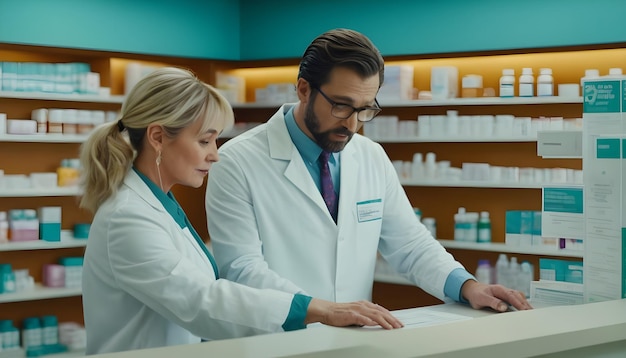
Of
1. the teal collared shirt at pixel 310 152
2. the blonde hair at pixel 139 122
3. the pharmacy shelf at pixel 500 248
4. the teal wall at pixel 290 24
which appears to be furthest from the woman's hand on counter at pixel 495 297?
the teal wall at pixel 290 24

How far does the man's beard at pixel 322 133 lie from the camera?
3.00 metres

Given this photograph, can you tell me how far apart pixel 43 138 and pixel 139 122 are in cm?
460

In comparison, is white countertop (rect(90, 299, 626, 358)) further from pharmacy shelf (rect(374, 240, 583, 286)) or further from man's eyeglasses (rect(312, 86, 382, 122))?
pharmacy shelf (rect(374, 240, 583, 286))

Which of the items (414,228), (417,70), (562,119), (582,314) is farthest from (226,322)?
(417,70)

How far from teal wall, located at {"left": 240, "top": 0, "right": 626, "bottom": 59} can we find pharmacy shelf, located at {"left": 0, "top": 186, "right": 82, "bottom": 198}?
2130mm

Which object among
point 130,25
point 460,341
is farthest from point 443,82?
point 460,341

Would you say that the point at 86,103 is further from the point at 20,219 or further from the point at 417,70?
the point at 417,70

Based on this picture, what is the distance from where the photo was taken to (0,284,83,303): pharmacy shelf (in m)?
6.70

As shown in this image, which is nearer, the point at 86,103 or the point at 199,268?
the point at 199,268

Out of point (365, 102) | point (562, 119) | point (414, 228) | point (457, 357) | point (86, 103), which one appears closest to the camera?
point (457, 357)

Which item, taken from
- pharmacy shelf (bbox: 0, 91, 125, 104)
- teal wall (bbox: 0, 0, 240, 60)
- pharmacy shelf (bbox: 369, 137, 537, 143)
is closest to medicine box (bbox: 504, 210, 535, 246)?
pharmacy shelf (bbox: 369, 137, 537, 143)

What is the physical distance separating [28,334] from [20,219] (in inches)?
37.0

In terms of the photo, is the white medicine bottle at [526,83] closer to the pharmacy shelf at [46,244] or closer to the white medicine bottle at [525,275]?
the white medicine bottle at [525,275]

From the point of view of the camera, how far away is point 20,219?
6.80 m
